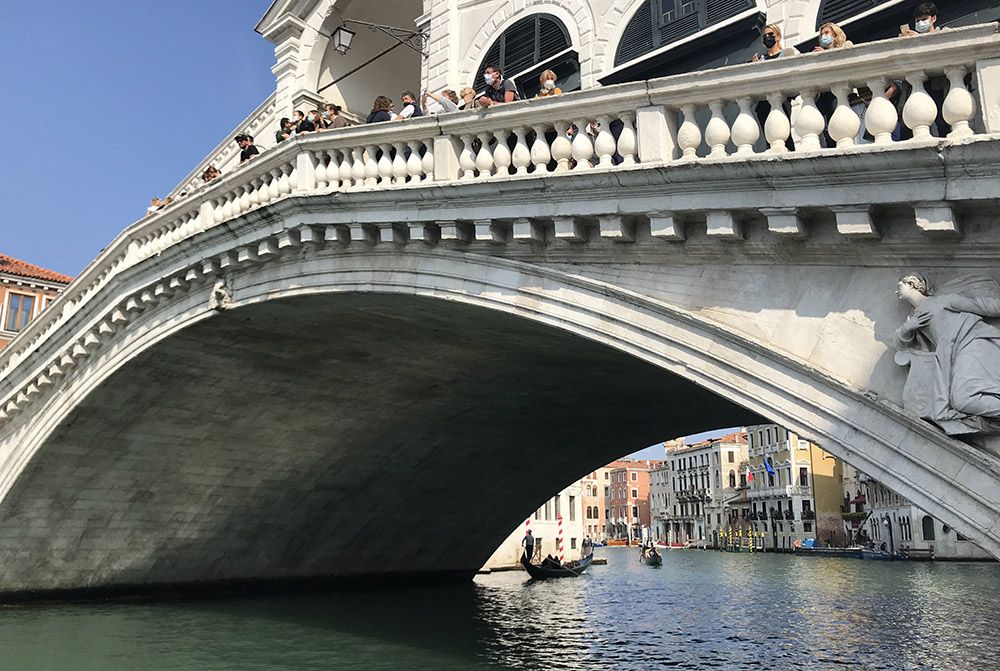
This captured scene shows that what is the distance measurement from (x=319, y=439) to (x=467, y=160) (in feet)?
31.4

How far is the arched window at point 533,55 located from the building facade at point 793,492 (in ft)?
160

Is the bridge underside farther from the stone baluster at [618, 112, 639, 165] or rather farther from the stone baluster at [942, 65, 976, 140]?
the stone baluster at [942, 65, 976, 140]

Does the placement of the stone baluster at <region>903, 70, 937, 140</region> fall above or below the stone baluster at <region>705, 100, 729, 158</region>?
below

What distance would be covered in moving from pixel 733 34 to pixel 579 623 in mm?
10308

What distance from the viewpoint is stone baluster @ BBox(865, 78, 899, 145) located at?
17.9 feet

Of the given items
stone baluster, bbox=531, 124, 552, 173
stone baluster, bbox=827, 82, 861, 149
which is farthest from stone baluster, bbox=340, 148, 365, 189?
stone baluster, bbox=827, 82, 861, 149

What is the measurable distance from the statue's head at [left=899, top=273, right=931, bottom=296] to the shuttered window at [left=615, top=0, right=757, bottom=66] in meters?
4.18

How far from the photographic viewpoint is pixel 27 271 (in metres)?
24.8

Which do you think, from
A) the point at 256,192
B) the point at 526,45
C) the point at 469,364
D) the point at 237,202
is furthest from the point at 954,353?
the point at 469,364

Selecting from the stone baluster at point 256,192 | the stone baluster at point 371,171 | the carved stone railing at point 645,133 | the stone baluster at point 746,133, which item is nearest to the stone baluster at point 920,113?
the carved stone railing at point 645,133

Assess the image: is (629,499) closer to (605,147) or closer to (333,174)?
(333,174)

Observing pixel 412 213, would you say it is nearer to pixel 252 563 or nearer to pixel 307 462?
pixel 307 462

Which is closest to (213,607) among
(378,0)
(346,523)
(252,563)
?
(252,563)

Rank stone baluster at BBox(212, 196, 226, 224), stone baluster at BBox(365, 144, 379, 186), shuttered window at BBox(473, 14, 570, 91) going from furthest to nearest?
1. stone baluster at BBox(212, 196, 226, 224)
2. shuttered window at BBox(473, 14, 570, 91)
3. stone baluster at BBox(365, 144, 379, 186)
